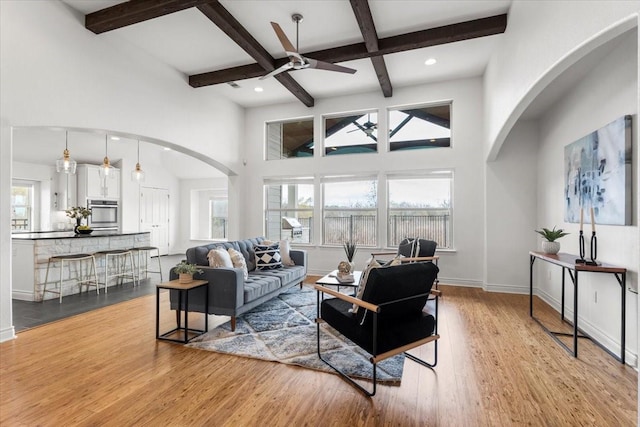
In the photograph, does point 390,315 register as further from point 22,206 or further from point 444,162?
point 22,206

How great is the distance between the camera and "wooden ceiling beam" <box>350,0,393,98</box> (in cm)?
345

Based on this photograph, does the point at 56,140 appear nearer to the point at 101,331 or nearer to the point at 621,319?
the point at 101,331

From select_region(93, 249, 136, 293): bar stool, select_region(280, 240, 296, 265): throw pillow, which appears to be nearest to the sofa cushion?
select_region(280, 240, 296, 265): throw pillow

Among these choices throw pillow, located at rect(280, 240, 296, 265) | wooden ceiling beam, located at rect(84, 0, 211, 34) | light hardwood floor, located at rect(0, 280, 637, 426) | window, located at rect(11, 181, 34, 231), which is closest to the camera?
light hardwood floor, located at rect(0, 280, 637, 426)

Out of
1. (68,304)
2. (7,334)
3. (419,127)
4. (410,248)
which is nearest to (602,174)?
(410,248)

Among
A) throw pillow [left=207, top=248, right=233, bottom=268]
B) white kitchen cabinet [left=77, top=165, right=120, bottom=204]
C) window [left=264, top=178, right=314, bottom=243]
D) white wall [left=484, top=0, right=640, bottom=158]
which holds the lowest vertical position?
throw pillow [left=207, top=248, right=233, bottom=268]

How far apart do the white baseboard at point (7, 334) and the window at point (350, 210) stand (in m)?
4.65

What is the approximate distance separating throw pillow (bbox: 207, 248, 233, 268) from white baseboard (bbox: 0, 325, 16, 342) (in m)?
1.97

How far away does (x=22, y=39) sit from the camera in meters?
3.22

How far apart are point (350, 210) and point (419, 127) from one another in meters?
2.04

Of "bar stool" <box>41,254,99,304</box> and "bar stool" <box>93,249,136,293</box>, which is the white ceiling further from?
"bar stool" <box>93,249,136,293</box>

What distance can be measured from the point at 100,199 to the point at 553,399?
945 centimetres

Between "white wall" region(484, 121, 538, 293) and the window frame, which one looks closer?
"white wall" region(484, 121, 538, 293)

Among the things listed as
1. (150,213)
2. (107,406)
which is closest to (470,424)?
(107,406)
